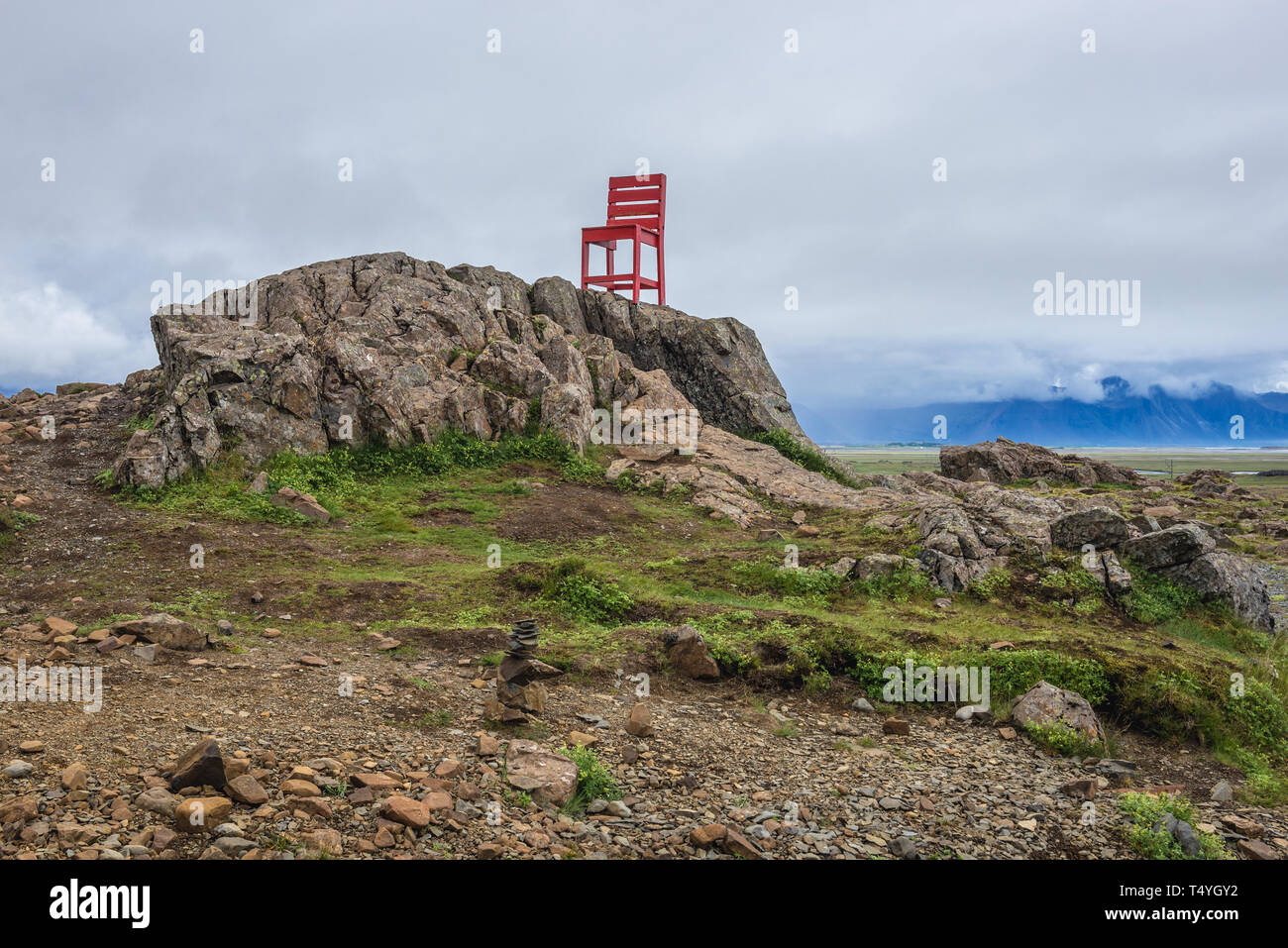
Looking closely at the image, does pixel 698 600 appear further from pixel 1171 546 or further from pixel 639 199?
pixel 639 199

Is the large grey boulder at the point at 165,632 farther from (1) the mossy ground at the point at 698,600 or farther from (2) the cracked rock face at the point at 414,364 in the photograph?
(2) the cracked rock face at the point at 414,364

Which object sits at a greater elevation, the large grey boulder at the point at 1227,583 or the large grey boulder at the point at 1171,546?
the large grey boulder at the point at 1171,546

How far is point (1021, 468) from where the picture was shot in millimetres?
54469

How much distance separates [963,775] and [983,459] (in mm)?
49534

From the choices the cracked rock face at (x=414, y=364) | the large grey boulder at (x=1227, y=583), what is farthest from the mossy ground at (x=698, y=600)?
the cracked rock face at (x=414, y=364)

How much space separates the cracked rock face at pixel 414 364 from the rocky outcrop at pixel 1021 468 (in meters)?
22.9

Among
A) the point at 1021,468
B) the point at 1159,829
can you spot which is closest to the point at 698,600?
the point at 1159,829

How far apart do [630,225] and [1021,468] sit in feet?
116

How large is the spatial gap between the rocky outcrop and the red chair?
29.1 metres

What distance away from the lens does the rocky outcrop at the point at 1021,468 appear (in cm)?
5328

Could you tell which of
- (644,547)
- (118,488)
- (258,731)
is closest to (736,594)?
(644,547)

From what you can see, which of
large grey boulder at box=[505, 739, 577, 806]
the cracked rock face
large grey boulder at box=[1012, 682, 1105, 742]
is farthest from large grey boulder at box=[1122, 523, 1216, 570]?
the cracked rock face

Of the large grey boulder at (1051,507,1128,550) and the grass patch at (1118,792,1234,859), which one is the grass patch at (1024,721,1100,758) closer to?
the grass patch at (1118,792,1234,859)

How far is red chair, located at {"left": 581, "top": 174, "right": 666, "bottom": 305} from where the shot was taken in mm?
34406
